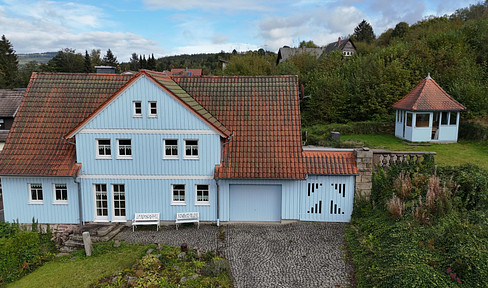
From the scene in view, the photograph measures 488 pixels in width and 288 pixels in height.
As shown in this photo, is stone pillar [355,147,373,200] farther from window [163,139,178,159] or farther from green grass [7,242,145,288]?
green grass [7,242,145,288]

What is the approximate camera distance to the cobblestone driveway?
1257 cm

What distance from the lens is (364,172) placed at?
1716 cm

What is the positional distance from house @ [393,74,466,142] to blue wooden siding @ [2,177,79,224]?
25.0m

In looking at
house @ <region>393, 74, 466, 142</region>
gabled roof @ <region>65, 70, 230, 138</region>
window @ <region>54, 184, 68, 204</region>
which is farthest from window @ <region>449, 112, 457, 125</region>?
window @ <region>54, 184, 68, 204</region>

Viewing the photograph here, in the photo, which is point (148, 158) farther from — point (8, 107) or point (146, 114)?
point (8, 107)

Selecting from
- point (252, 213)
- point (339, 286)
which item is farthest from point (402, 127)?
point (339, 286)

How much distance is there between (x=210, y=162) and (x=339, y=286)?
8.32m

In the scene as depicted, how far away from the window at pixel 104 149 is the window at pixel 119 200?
5.16 feet

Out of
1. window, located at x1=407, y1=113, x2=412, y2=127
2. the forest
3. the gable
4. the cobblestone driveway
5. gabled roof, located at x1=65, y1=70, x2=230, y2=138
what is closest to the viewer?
the cobblestone driveway

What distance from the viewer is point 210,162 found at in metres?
17.4

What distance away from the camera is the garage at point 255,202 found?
1769 cm

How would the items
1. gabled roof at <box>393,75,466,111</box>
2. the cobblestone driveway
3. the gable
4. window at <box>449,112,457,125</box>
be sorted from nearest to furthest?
the cobblestone driveway, the gable, gabled roof at <box>393,75,466,111</box>, window at <box>449,112,457,125</box>

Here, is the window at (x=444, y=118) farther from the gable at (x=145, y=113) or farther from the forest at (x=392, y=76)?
the gable at (x=145, y=113)

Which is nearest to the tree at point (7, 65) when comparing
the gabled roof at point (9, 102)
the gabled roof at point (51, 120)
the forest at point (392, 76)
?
the gabled roof at point (9, 102)
